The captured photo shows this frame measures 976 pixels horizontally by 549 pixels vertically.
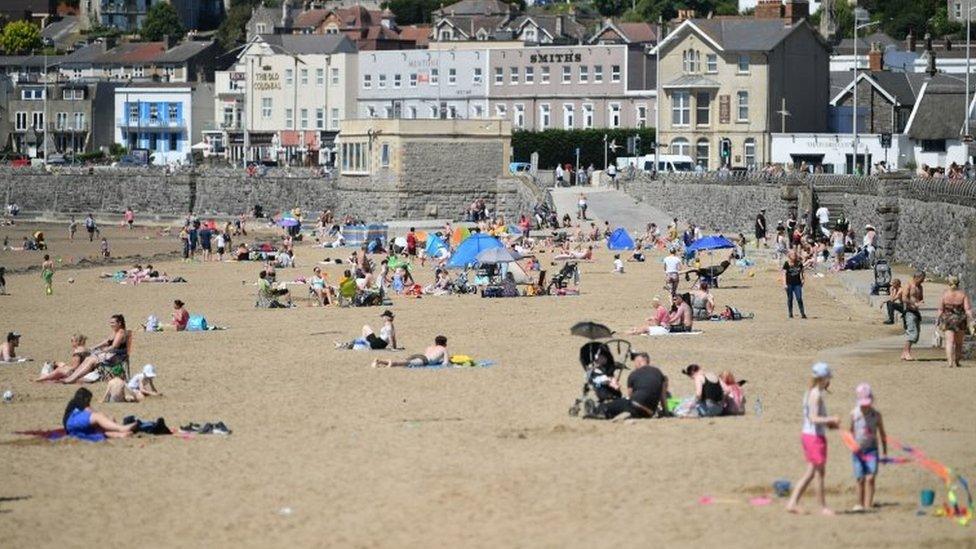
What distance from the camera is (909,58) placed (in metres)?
86.4

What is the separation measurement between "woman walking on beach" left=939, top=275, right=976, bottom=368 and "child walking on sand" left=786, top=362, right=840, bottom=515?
8097 mm

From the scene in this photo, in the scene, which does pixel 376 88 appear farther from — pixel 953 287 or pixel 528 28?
pixel 953 287

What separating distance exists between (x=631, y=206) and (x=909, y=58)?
101 ft

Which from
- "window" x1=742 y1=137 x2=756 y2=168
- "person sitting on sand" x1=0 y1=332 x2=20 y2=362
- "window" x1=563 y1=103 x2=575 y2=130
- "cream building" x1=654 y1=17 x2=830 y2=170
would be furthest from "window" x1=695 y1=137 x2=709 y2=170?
"person sitting on sand" x1=0 y1=332 x2=20 y2=362

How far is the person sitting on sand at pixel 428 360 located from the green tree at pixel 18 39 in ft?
388

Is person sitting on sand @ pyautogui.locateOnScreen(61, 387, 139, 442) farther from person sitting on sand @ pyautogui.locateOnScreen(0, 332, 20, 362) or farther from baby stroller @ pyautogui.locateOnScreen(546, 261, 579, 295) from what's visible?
baby stroller @ pyautogui.locateOnScreen(546, 261, 579, 295)

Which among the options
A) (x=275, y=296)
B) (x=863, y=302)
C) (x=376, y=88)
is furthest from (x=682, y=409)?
(x=376, y=88)

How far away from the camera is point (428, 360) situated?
81.6 feet

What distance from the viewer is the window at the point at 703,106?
72000 millimetres

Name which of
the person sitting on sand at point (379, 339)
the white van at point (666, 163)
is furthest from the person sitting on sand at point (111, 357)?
the white van at point (666, 163)

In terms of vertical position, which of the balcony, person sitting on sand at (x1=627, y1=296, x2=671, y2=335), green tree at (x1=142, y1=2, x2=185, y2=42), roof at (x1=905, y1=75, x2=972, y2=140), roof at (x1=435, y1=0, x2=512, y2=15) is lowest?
person sitting on sand at (x1=627, y1=296, x2=671, y2=335)

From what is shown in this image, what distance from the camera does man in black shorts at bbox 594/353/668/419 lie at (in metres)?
19.8

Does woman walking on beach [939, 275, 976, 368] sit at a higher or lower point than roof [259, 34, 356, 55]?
lower

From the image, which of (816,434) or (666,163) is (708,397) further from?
(666,163)
